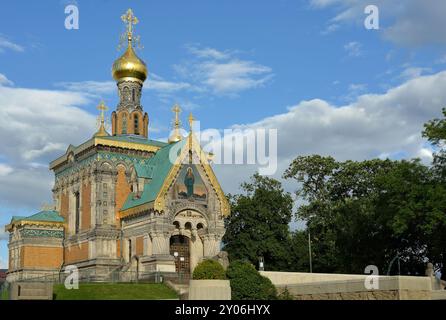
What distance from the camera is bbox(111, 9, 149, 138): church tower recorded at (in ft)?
197

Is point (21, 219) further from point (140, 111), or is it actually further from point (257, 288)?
point (257, 288)

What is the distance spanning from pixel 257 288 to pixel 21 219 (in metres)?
29.4

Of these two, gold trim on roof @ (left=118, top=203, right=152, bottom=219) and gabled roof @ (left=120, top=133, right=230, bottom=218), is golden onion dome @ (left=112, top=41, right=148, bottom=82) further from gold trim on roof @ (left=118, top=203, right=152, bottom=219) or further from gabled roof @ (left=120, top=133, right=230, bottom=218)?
gold trim on roof @ (left=118, top=203, right=152, bottom=219)

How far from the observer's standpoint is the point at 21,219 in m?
55.8

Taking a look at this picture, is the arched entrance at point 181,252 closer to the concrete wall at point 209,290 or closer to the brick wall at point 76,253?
the brick wall at point 76,253

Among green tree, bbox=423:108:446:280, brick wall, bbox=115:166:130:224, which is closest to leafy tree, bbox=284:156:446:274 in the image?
green tree, bbox=423:108:446:280

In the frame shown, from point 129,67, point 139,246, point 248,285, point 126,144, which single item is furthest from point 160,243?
point 129,67

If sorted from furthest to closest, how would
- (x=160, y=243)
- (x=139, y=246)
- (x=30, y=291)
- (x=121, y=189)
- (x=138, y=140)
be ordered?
(x=138, y=140) → (x=121, y=189) → (x=139, y=246) → (x=160, y=243) → (x=30, y=291)

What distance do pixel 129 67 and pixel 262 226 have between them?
59.5 feet

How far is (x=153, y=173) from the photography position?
5431 cm

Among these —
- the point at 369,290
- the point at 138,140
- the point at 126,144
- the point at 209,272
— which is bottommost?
the point at 369,290

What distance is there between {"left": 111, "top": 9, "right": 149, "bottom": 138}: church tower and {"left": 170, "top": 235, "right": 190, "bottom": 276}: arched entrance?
40.3ft

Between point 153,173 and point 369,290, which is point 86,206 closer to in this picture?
point 153,173
